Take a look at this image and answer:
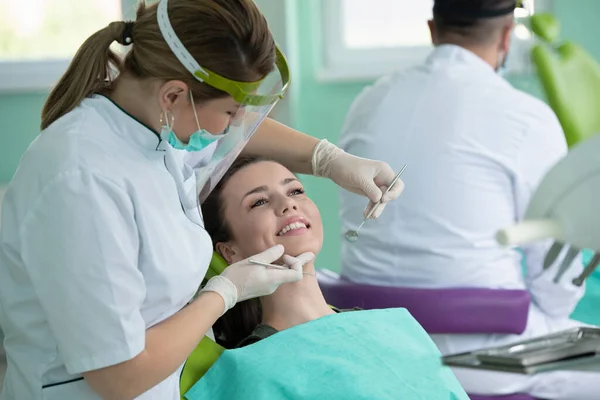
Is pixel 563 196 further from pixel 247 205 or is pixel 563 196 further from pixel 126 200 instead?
pixel 247 205

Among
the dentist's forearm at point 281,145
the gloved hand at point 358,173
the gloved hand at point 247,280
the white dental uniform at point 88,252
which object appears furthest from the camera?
the dentist's forearm at point 281,145

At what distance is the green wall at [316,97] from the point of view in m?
3.81

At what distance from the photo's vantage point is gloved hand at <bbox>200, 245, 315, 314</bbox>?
163cm

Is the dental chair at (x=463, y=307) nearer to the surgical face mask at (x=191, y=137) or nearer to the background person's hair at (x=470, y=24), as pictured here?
the background person's hair at (x=470, y=24)

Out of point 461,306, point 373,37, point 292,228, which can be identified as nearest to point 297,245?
point 292,228

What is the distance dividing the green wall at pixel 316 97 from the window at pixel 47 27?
0.19 meters

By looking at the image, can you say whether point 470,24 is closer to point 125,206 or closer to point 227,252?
point 227,252

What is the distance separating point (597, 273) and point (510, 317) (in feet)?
1.90

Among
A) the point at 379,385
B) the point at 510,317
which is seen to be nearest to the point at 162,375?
the point at 379,385

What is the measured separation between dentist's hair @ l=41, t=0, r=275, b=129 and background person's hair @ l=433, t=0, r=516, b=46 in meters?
1.08

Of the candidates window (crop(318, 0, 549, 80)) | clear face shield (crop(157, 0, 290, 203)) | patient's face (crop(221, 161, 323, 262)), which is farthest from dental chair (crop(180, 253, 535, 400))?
window (crop(318, 0, 549, 80))

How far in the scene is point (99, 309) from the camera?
137 centimetres

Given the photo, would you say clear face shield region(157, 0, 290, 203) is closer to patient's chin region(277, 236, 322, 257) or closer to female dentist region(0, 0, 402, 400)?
female dentist region(0, 0, 402, 400)

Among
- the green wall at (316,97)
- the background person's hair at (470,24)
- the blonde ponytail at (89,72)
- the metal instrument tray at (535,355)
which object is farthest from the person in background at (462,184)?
the green wall at (316,97)
